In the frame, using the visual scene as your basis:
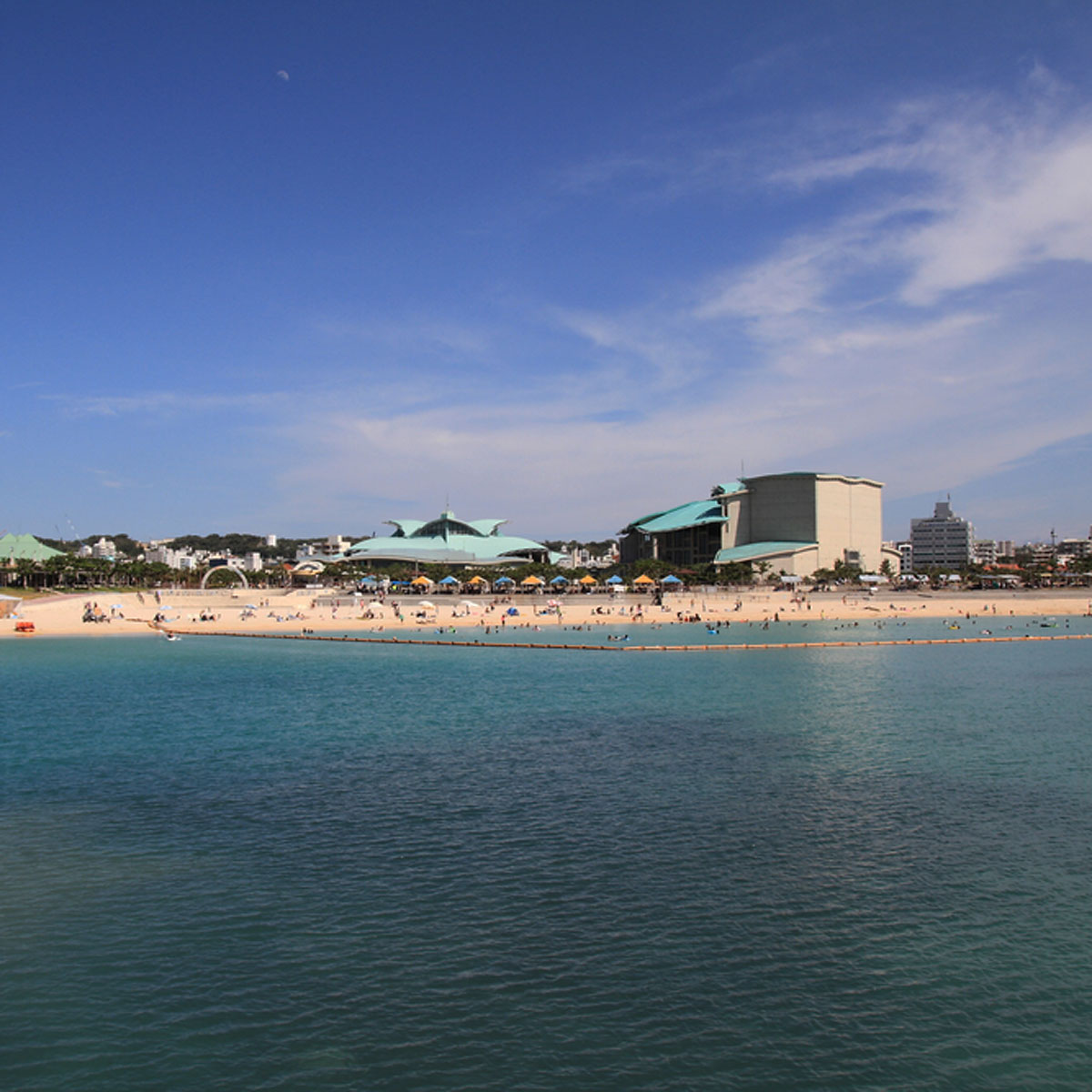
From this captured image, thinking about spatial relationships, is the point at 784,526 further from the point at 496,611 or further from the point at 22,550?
the point at 22,550

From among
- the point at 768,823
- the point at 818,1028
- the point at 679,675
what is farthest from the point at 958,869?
the point at 679,675

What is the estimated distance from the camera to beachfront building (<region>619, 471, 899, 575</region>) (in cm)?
13412

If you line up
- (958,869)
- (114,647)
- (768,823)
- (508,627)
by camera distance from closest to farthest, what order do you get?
(958,869) < (768,823) < (114,647) < (508,627)

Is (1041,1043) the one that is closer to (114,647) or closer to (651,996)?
(651,996)

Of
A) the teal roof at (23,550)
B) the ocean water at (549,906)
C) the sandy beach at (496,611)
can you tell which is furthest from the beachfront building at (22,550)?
the ocean water at (549,906)

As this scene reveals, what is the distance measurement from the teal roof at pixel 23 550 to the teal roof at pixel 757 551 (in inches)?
3871

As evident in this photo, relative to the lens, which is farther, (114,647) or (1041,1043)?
(114,647)

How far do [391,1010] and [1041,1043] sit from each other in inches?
312

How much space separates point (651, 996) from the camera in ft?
37.5

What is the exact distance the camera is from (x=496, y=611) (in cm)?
8862

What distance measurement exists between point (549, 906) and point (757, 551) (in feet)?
405

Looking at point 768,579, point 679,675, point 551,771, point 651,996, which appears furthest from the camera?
point 768,579

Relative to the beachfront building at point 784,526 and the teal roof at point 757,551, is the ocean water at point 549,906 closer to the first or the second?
the teal roof at point 757,551

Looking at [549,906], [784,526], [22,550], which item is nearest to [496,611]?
[784,526]
